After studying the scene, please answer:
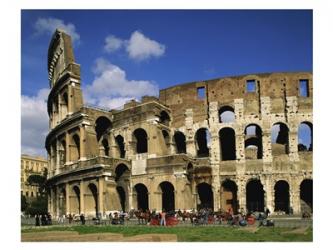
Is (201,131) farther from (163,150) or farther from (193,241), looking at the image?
(193,241)

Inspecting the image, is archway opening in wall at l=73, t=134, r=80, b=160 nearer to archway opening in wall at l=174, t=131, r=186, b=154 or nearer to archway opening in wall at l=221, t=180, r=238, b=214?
archway opening in wall at l=174, t=131, r=186, b=154

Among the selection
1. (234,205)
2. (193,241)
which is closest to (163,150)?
(234,205)

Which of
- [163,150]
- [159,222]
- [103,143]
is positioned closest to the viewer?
[159,222]

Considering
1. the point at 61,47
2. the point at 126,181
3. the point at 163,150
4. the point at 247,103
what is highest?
the point at 61,47

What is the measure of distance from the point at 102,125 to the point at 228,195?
10.8 metres

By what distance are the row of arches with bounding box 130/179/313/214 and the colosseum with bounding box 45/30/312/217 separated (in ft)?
0.21

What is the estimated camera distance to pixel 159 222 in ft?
72.2

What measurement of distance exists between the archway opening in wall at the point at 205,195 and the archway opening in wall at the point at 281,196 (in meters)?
4.13

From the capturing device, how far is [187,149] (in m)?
31.2

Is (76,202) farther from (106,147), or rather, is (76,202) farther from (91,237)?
(91,237)

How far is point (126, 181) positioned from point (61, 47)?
11.3m

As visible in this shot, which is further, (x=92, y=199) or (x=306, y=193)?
(x=92, y=199)

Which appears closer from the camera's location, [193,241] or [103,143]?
[193,241]

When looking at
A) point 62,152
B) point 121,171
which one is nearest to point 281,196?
point 121,171
